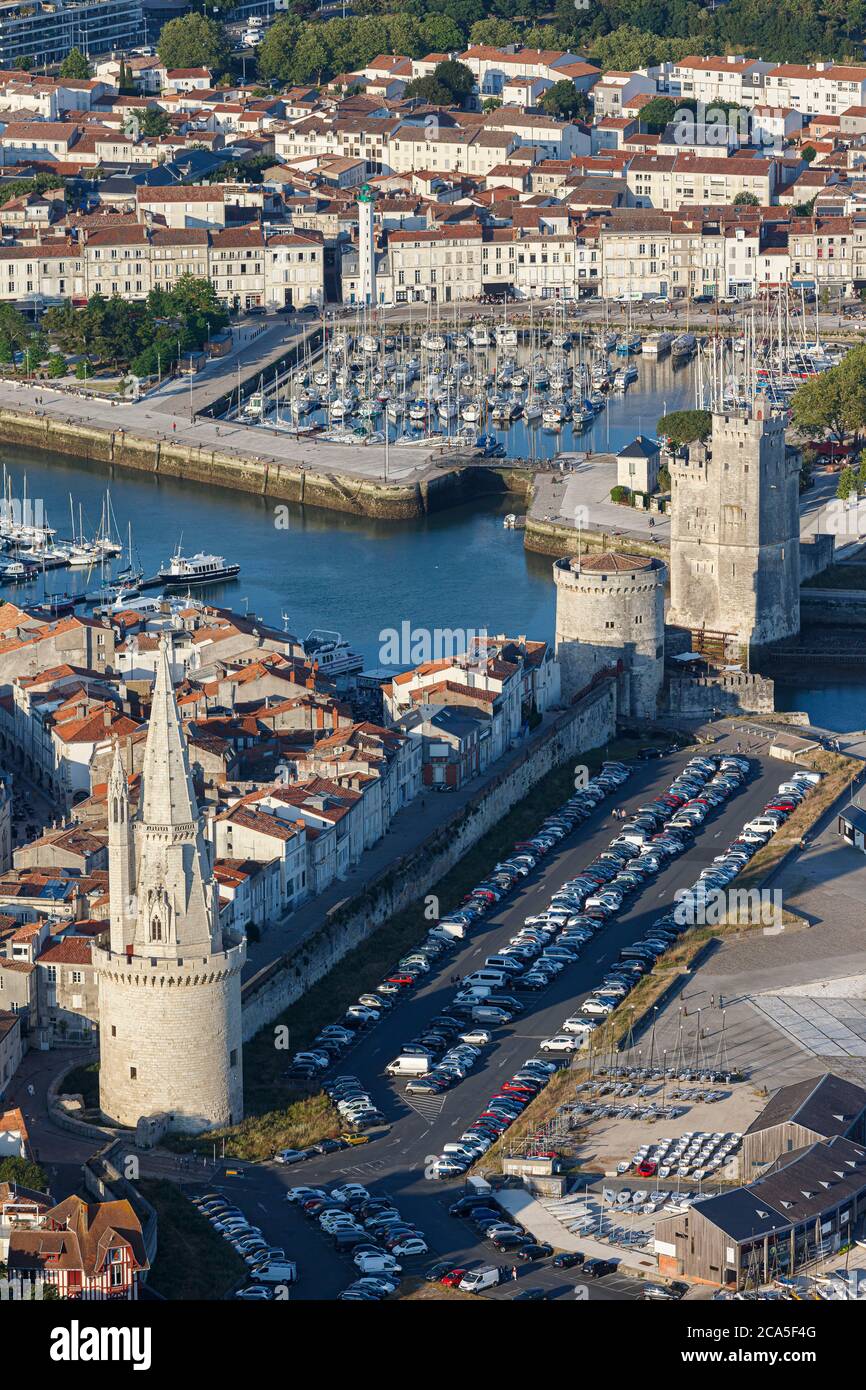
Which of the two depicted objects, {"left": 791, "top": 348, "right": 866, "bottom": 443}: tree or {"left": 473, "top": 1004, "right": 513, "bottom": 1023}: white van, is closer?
{"left": 473, "top": 1004, "right": 513, "bottom": 1023}: white van

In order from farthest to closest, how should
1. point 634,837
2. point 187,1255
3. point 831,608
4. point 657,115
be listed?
point 657,115 < point 831,608 < point 634,837 < point 187,1255

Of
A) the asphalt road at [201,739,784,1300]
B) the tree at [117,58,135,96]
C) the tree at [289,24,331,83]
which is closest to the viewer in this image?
the asphalt road at [201,739,784,1300]

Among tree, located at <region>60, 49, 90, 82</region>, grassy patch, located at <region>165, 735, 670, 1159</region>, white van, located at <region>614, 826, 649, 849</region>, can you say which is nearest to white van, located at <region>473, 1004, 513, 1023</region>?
grassy patch, located at <region>165, 735, 670, 1159</region>

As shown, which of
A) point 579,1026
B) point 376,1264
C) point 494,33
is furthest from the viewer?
point 494,33

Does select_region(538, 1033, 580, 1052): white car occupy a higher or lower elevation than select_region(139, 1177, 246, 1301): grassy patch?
lower

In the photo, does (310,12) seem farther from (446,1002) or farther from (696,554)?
(446,1002)

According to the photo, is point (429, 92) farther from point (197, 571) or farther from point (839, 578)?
point (839, 578)

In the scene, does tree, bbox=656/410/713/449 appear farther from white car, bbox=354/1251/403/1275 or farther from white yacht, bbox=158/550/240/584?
white car, bbox=354/1251/403/1275

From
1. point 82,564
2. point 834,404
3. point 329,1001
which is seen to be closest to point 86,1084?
→ point 329,1001
